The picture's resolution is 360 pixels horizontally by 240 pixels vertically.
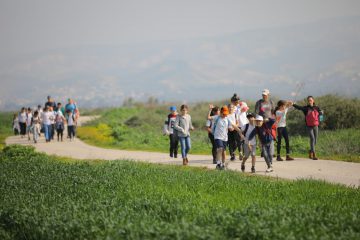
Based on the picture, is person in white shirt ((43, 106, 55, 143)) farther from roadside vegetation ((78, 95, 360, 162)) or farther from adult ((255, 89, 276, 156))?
adult ((255, 89, 276, 156))

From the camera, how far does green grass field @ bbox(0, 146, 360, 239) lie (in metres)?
10.6

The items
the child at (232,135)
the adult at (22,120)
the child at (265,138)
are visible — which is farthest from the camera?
the adult at (22,120)

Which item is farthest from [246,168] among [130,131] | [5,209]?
[130,131]

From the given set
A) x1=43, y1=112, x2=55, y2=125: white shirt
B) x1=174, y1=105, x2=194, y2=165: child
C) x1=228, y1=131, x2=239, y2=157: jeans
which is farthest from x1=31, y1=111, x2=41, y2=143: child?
x1=228, y1=131, x2=239, y2=157: jeans

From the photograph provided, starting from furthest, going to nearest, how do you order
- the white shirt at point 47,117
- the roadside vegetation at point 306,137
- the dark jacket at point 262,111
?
the white shirt at point 47,117
the roadside vegetation at point 306,137
the dark jacket at point 262,111

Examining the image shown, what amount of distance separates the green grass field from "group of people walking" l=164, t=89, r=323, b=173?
171 cm

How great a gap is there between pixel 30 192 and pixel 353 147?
13.4 meters

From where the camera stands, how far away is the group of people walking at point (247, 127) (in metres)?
19.3

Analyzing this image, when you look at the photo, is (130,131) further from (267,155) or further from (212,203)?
(212,203)

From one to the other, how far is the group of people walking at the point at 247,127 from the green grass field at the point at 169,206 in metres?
1.71

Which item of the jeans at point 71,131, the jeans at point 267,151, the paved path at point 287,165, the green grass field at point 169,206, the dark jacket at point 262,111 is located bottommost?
the green grass field at point 169,206

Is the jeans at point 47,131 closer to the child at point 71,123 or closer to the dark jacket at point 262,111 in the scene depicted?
the child at point 71,123

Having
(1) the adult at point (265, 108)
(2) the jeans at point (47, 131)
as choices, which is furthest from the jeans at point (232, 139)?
(2) the jeans at point (47, 131)

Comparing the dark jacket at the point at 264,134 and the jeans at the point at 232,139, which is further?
the jeans at the point at 232,139
